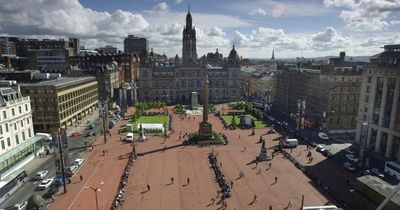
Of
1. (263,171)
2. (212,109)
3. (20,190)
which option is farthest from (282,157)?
(212,109)

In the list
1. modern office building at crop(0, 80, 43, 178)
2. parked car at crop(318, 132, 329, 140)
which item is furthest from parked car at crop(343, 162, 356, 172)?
modern office building at crop(0, 80, 43, 178)

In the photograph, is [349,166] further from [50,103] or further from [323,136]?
[50,103]

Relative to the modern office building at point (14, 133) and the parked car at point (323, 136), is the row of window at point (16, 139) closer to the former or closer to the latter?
the modern office building at point (14, 133)

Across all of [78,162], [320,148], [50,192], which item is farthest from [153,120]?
[50,192]

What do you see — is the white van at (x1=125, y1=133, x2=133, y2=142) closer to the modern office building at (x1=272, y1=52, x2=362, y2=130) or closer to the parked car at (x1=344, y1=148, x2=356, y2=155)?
the modern office building at (x1=272, y1=52, x2=362, y2=130)

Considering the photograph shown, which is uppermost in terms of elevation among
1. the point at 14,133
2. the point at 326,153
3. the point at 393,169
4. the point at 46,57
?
the point at 46,57

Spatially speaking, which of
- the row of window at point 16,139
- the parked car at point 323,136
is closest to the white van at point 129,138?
the row of window at point 16,139

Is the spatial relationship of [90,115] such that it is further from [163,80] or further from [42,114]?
[163,80]
